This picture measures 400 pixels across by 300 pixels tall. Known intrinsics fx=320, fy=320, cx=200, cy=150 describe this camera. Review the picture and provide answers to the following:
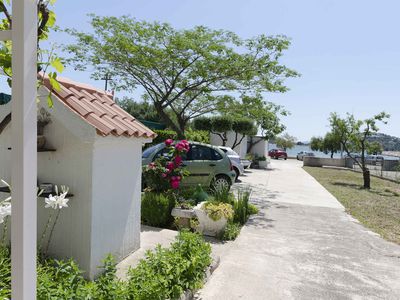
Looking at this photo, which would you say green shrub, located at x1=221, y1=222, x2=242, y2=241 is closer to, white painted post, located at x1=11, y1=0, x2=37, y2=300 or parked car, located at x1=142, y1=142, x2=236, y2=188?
parked car, located at x1=142, y1=142, x2=236, y2=188

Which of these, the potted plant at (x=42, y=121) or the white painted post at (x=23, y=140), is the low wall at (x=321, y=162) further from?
the white painted post at (x=23, y=140)

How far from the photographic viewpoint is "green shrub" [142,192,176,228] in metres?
6.48

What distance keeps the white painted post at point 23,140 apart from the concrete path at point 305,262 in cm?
282

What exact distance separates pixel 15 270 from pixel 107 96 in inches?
152

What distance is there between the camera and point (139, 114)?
40188 mm

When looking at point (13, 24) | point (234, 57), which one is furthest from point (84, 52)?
point (13, 24)

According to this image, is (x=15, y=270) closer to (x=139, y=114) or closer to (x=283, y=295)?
(x=283, y=295)

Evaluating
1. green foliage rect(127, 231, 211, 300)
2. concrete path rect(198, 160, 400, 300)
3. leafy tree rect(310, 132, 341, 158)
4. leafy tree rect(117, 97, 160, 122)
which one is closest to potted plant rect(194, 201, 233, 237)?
concrete path rect(198, 160, 400, 300)

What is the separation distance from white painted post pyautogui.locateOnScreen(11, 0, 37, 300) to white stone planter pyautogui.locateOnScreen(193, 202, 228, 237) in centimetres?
489

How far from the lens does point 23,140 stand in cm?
137

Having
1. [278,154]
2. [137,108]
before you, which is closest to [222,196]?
[137,108]

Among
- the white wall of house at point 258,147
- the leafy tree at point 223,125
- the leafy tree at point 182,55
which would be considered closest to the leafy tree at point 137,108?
the white wall of house at point 258,147

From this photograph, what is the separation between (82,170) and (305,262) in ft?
12.6

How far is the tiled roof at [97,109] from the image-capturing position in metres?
3.55
